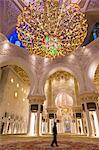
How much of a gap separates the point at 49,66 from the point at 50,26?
5.10m

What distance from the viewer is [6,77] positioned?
12.3 m

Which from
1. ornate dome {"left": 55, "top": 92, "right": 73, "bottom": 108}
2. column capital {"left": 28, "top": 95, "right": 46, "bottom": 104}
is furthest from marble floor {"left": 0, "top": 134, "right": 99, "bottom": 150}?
ornate dome {"left": 55, "top": 92, "right": 73, "bottom": 108}

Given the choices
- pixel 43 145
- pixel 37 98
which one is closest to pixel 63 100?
pixel 37 98

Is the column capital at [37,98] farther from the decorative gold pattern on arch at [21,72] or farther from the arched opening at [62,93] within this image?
the arched opening at [62,93]

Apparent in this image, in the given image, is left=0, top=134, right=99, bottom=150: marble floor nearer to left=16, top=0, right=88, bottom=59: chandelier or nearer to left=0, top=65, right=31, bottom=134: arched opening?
left=16, top=0, right=88, bottom=59: chandelier

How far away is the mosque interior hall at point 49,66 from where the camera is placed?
559 cm

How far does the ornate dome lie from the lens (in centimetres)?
1617

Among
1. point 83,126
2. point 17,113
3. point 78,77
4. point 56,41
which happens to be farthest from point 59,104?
point 56,41

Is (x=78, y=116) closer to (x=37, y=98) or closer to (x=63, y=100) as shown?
(x=63, y=100)

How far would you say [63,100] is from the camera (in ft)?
55.4

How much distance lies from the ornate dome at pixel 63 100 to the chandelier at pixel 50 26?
429 inches

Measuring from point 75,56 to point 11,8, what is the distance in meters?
6.80

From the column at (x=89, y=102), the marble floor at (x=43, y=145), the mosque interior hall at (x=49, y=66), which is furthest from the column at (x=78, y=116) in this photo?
the marble floor at (x=43, y=145)

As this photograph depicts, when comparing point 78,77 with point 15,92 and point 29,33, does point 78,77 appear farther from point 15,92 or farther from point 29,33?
point 15,92
